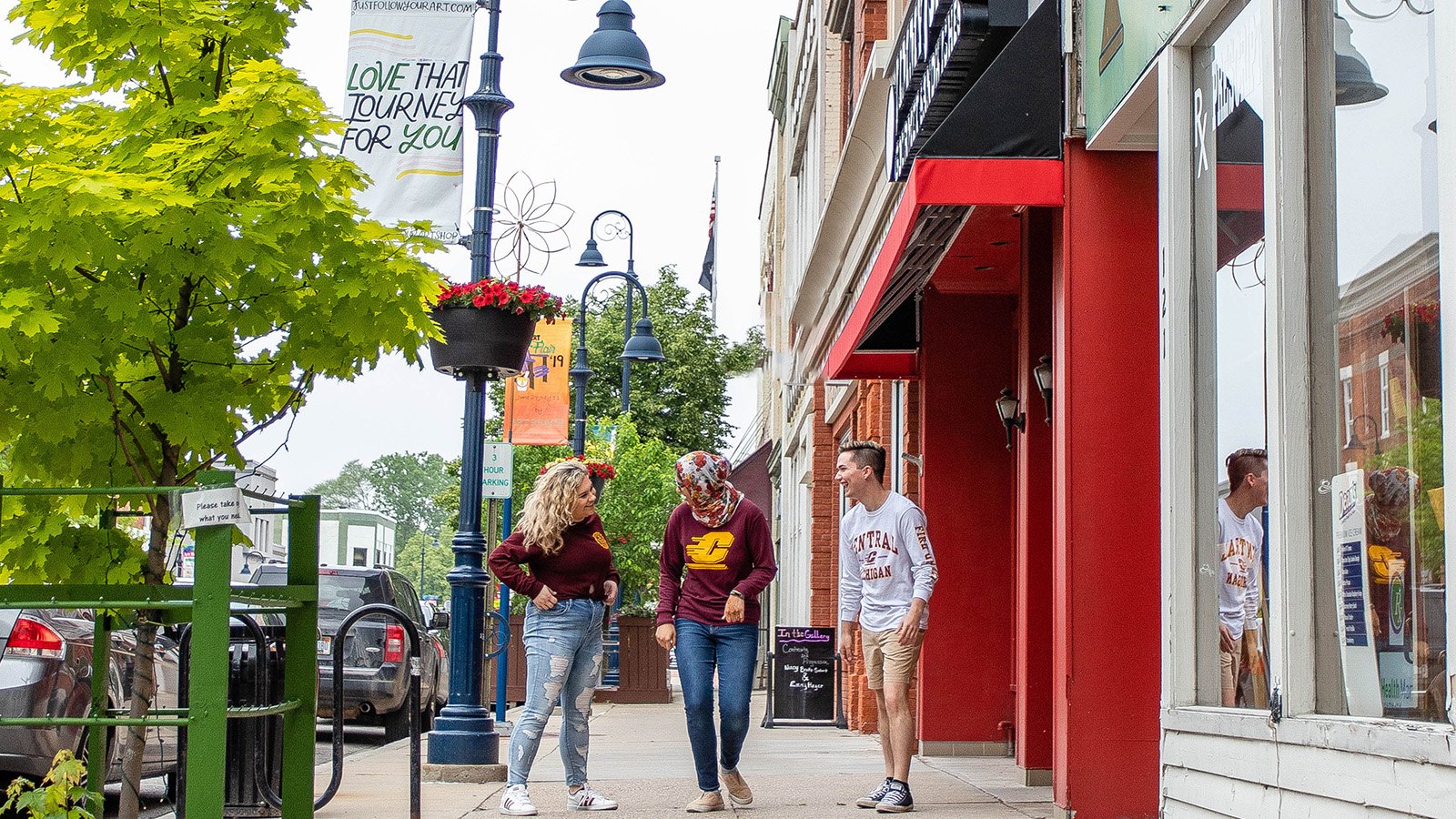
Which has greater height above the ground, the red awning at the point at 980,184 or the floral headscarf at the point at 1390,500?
the red awning at the point at 980,184

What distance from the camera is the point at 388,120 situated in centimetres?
1052

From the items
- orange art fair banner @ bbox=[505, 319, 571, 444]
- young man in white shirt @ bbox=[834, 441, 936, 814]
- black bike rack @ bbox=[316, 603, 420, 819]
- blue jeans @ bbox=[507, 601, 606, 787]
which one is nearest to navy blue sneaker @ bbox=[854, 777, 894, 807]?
young man in white shirt @ bbox=[834, 441, 936, 814]

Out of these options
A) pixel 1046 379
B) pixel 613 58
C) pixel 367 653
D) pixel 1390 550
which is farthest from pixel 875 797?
pixel 367 653

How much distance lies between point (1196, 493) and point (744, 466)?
1242cm

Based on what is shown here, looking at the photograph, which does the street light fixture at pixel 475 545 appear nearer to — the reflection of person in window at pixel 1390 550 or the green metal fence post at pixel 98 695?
the green metal fence post at pixel 98 695

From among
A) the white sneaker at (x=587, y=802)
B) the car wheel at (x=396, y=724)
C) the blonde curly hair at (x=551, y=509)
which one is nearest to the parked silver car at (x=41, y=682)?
the blonde curly hair at (x=551, y=509)

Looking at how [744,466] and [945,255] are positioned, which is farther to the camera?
[744,466]

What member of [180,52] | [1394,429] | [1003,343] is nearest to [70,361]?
[180,52]

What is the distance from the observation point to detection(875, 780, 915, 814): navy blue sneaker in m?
8.20

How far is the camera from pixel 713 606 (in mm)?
8430

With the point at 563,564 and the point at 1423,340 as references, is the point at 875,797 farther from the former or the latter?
the point at 1423,340

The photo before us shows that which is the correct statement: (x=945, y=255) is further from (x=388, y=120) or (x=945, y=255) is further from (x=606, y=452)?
(x=606, y=452)

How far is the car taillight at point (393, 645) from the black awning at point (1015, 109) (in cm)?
1033

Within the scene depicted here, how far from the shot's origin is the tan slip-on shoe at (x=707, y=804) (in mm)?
8375
